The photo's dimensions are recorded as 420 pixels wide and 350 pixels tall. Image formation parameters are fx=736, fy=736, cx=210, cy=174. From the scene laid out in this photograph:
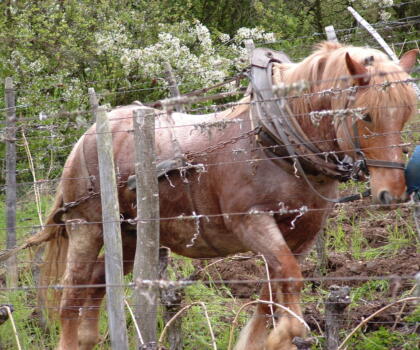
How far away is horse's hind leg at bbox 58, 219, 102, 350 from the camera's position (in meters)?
5.05

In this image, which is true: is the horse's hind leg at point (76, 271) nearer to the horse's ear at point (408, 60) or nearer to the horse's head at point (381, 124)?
the horse's head at point (381, 124)

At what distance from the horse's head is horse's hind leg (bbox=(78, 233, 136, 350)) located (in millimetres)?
2029

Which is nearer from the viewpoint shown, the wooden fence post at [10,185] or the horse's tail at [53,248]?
the horse's tail at [53,248]

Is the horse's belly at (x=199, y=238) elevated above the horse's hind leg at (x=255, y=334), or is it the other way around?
the horse's belly at (x=199, y=238)

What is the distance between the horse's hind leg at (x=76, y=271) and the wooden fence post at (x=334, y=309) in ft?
5.50

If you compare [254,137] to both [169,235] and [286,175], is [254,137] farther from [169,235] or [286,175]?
[169,235]

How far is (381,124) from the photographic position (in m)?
3.66

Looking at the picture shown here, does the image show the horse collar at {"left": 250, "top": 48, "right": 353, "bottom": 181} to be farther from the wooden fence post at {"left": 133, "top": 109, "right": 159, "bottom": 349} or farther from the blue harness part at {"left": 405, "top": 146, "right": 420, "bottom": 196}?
the wooden fence post at {"left": 133, "top": 109, "right": 159, "bottom": 349}

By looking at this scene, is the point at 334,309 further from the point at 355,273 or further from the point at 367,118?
the point at 355,273

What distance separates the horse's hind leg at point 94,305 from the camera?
5133 millimetres

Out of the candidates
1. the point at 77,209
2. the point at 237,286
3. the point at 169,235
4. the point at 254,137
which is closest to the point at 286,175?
the point at 254,137

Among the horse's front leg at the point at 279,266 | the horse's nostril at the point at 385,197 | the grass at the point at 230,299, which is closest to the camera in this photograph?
the horse's nostril at the point at 385,197

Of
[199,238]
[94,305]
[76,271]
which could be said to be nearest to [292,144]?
[199,238]

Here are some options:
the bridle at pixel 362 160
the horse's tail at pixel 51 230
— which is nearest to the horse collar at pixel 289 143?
the bridle at pixel 362 160
